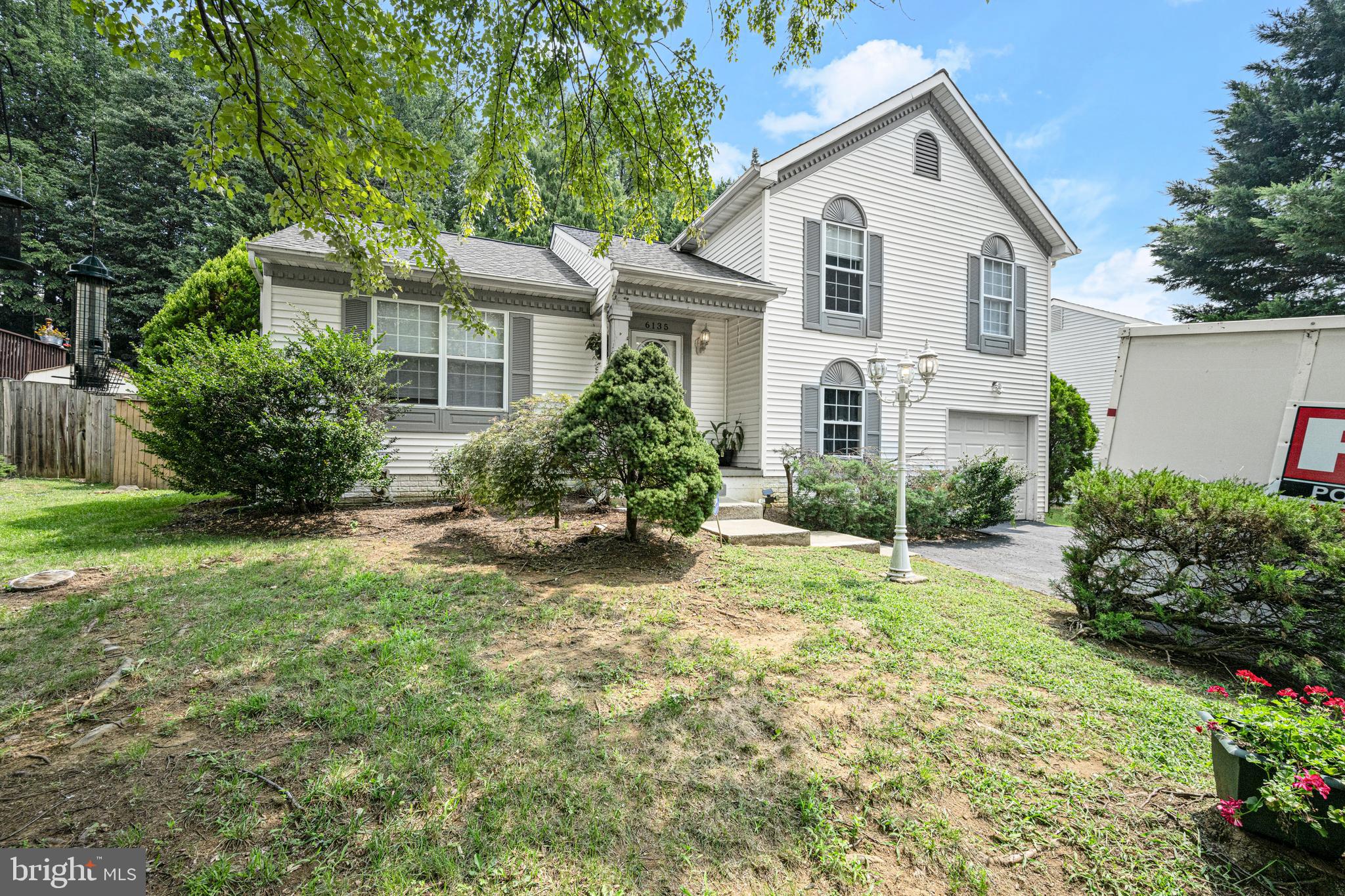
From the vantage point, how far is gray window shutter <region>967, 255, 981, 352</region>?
1115 centimetres

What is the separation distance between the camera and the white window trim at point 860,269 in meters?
9.91

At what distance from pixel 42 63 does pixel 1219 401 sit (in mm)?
36358

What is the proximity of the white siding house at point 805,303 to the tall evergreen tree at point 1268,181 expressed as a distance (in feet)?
22.6

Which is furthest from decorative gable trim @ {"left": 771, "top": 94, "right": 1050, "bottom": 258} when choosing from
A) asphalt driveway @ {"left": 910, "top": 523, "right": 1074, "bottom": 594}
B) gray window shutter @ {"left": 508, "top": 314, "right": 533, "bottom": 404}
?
asphalt driveway @ {"left": 910, "top": 523, "right": 1074, "bottom": 594}

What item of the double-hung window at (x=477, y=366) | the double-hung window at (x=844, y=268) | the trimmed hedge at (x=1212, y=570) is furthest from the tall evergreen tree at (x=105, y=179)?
the trimmed hedge at (x=1212, y=570)

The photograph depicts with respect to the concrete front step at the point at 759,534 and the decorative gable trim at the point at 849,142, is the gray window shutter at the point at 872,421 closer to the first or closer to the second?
the concrete front step at the point at 759,534

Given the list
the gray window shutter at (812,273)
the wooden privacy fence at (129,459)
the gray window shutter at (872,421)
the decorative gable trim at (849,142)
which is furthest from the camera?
the gray window shutter at (872,421)

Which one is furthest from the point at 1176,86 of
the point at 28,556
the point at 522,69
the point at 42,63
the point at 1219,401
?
the point at 42,63

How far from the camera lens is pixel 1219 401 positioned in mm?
4320

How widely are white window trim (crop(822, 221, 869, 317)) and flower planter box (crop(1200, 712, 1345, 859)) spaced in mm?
8719

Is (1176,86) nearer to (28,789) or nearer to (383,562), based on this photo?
(383,562)

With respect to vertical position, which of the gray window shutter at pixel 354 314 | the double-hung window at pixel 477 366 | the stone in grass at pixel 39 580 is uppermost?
the gray window shutter at pixel 354 314

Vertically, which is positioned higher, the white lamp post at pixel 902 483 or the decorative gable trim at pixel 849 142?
the decorative gable trim at pixel 849 142

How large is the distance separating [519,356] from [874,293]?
22.9 ft
